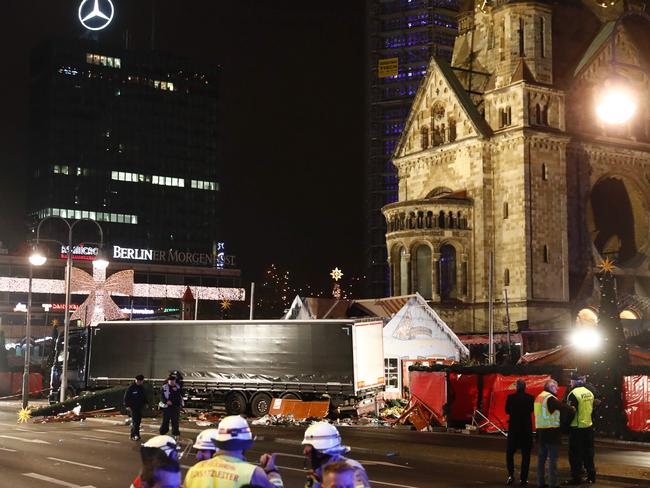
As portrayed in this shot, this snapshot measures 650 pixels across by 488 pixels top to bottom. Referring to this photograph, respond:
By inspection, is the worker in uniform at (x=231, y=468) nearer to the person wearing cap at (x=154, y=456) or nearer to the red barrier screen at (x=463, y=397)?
the person wearing cap at (x=154, y=456)

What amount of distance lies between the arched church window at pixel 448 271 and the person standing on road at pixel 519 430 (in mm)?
45630

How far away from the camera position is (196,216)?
160 m

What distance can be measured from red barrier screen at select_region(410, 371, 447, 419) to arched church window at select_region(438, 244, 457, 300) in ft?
110

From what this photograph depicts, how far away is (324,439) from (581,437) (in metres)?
11.6

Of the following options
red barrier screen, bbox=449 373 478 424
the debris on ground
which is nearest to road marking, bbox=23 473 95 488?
red barrier screen, bbox=449 373 478 424

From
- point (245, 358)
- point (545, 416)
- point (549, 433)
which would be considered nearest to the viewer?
point (549, 433)

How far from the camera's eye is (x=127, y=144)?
153375mm

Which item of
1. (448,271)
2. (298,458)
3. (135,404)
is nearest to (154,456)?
(298,458)

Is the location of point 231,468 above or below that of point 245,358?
below

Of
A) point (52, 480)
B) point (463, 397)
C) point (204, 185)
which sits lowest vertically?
point (52, 480)

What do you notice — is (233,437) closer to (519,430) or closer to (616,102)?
(616,102)

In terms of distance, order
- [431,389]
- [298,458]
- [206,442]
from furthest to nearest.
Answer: [431,389] < [298,458] < [206,442]

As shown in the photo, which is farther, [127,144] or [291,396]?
[127,144]

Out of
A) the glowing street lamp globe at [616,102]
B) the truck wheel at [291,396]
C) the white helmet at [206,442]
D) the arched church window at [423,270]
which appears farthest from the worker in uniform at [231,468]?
the arched church window at [423,270]
